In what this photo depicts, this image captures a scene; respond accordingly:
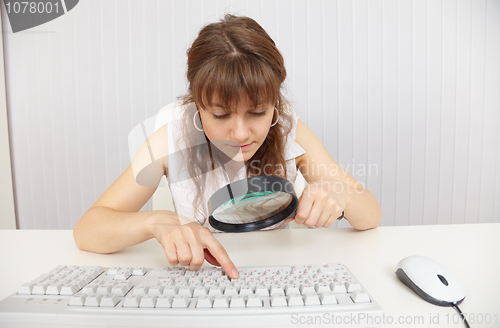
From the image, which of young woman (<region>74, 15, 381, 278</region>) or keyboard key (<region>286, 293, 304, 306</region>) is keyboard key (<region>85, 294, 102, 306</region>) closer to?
young woman (<region>74, 15, 381, 278</region>)

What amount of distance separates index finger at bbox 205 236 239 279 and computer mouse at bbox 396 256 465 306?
1.10 ft

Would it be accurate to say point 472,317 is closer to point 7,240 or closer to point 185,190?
point 185,190

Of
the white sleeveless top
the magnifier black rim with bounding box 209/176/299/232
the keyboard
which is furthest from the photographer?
the white sleeveless top

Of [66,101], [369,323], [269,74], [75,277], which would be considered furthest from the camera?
[66,101]

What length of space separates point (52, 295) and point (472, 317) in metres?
0.73

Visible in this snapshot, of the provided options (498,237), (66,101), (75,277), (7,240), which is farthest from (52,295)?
(66,101)

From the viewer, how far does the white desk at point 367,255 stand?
56cm

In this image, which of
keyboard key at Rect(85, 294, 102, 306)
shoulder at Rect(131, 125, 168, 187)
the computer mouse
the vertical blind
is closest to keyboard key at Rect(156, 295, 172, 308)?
keyboard key at Rect(85, 294, 102, 306)

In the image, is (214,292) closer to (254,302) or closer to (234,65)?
(254,302)

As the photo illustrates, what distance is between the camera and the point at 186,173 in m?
1.17

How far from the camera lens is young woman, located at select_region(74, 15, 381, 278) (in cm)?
76

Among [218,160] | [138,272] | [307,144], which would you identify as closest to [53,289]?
[138,272]

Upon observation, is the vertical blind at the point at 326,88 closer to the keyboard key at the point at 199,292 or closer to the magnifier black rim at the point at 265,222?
the magnifier black rim at the point at 265,222

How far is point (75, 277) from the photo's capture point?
2.00ft
